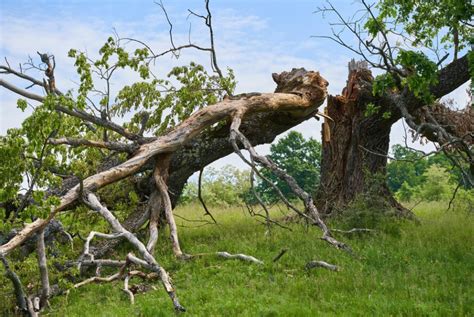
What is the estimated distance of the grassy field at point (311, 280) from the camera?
30.2 feet

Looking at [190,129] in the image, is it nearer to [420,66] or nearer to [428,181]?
[420,66]

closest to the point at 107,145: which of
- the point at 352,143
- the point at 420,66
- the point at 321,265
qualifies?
the point at 321,265

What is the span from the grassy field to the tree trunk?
9.76ft

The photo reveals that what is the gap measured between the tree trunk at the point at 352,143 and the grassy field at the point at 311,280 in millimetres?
2975

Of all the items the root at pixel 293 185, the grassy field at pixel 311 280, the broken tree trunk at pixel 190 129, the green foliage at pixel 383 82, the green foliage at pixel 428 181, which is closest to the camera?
the grassy field at pixel 311 280

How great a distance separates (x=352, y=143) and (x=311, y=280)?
876cm

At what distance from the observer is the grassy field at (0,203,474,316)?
9.20 m

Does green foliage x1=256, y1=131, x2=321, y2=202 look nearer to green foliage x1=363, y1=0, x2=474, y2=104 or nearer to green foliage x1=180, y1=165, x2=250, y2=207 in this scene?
green foliage x1=180, y1=165, x2=250, y2=207

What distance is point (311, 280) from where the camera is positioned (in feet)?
34.8

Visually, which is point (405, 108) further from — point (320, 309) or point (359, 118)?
point (320, 309)

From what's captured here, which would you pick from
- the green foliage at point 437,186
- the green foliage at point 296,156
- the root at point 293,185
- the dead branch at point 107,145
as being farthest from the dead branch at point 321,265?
the green foliage at point 296,156

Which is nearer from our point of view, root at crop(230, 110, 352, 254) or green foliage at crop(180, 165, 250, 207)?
root at crop(230, 110, 352, 254)

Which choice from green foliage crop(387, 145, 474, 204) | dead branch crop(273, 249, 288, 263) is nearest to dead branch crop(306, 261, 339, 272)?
dead branch crop(273, 249, 288, 263)

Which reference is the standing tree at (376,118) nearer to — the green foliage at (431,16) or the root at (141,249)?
the green foliage at (431,16)
